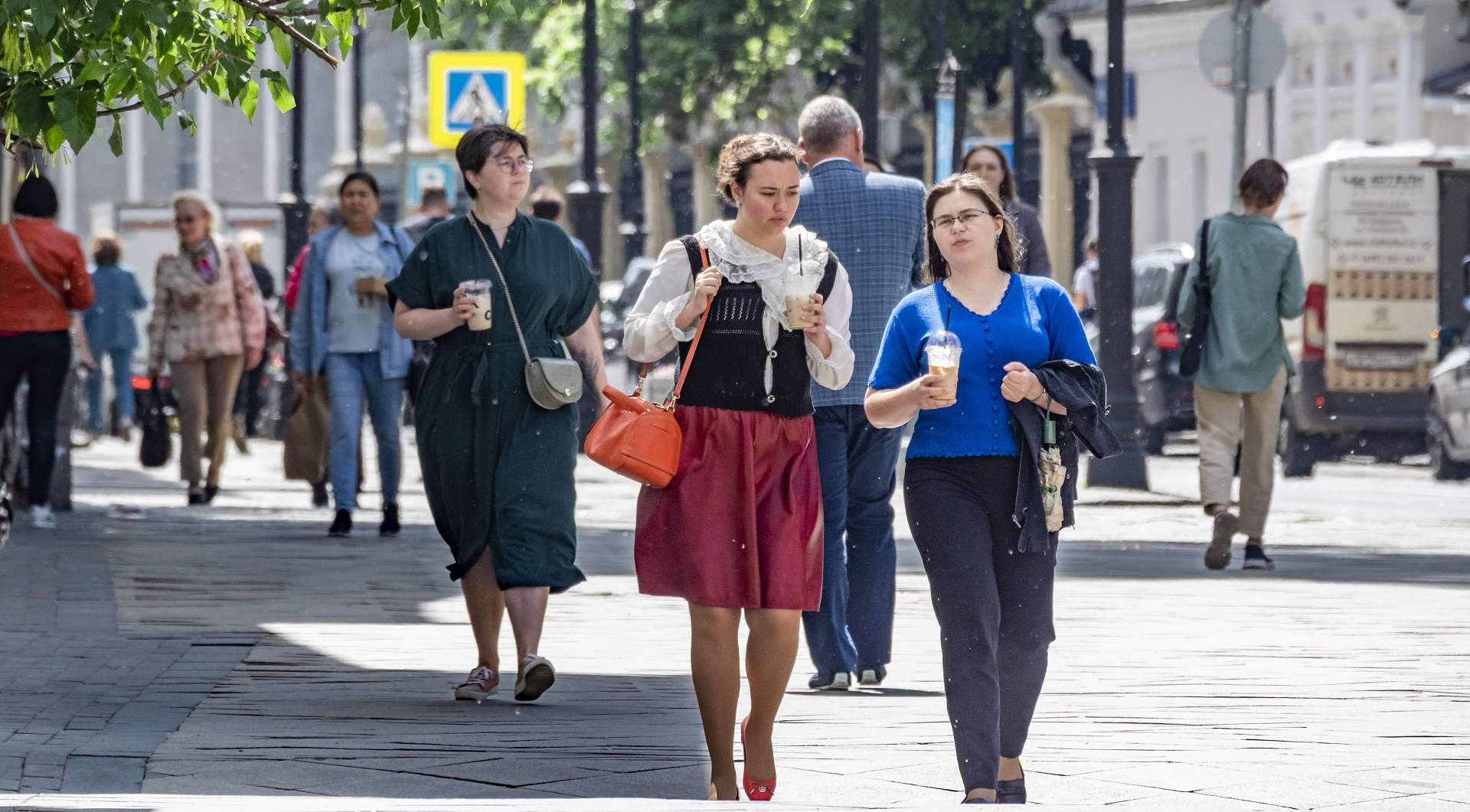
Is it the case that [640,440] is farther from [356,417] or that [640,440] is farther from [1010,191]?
[356,417]

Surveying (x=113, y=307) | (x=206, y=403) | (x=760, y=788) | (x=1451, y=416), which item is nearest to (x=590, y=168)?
(x=113, y=307)

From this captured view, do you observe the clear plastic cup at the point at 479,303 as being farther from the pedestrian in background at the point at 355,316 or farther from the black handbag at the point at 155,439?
the black handbag at the point at 155,439

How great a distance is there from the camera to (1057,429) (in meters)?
6.68

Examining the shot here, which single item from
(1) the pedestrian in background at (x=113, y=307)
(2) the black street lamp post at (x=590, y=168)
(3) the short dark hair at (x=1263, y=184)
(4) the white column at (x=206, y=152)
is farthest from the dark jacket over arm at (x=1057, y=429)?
(4) the white column at (x=206, y=152)

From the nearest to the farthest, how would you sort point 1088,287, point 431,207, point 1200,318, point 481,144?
1. point 481,144
2. point 1200,318
3. point 431,207
4. point 1088,287

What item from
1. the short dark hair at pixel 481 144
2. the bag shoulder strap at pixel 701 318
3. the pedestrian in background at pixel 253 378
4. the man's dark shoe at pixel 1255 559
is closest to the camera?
the bag shoulder strap at pixel 701 318

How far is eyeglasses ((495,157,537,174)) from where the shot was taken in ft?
28.5

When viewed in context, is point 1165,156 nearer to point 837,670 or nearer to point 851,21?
point 851,21

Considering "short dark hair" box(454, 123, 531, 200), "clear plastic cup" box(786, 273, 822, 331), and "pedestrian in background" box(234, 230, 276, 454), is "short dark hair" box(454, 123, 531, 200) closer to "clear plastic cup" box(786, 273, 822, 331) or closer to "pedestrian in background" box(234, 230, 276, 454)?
"clear plastic cup" box(786, 273, 822, 331)

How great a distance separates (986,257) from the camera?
22.2ft

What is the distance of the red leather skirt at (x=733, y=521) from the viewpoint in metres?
6.90

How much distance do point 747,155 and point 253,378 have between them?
19528 millimetres

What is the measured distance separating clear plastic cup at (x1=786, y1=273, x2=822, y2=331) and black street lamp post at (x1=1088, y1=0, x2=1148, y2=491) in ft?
38.2

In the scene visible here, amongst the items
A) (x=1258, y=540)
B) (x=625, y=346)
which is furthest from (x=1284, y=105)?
(x=625, y=346)
